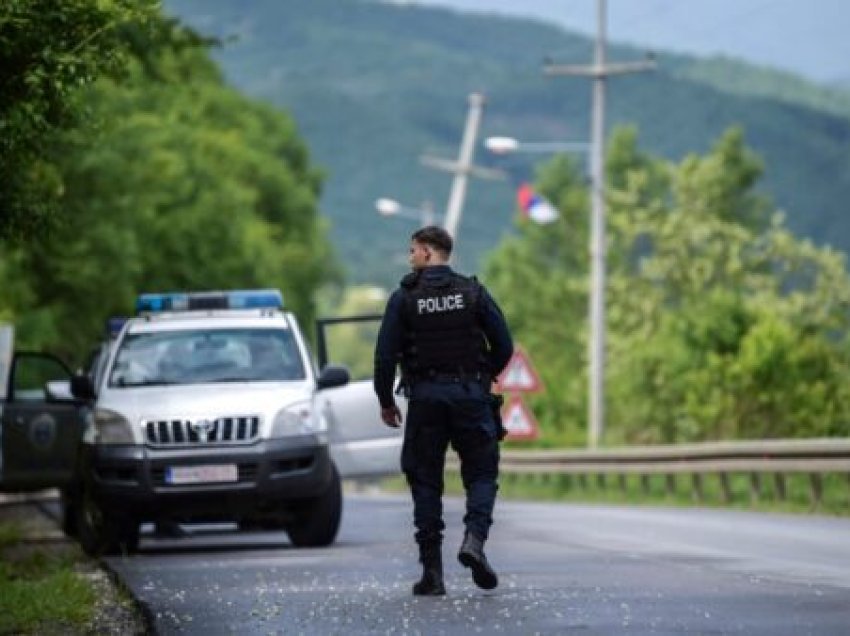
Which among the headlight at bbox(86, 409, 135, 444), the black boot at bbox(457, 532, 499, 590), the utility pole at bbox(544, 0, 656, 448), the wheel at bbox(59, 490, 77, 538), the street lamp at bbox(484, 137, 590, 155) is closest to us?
the black boot at bbox(457, 532, 499, 590)

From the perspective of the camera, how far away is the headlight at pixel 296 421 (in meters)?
19.9

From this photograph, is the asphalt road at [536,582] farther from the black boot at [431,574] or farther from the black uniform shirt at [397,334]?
the black uniform shirt at [397,334]

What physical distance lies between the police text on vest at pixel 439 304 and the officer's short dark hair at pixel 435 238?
0.76 feet

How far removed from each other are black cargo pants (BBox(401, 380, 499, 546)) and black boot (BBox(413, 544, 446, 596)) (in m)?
0.05

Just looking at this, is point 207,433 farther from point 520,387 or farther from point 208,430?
point 520,387

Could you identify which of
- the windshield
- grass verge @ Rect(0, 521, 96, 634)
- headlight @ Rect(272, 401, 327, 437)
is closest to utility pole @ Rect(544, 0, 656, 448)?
the windshield

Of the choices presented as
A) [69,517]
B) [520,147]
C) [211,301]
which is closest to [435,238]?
[211,301]

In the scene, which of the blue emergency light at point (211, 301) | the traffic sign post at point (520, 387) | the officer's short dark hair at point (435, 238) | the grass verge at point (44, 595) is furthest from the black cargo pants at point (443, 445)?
the traffic sign post at point (520, 387)

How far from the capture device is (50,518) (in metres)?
31.2

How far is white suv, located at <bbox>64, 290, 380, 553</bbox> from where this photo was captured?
64.8ft

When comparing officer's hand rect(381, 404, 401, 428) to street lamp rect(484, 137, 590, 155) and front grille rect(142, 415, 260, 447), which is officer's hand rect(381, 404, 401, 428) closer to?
front grille rect(142, 415, 260, 447)

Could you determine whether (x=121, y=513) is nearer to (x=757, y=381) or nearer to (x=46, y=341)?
(x=757, y=381)

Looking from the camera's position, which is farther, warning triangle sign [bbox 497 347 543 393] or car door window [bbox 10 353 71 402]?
car door window [bbox 10 353 71 402]

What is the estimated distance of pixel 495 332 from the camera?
1384 centimetres
